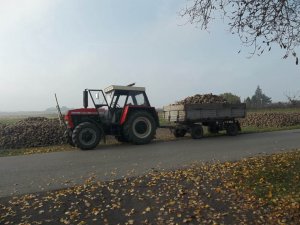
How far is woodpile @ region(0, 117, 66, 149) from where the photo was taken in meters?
16.8

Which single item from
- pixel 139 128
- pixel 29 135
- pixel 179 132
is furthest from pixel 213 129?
pixel 29 135

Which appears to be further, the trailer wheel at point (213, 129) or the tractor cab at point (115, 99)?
the trailer wheel at point (213, 129)

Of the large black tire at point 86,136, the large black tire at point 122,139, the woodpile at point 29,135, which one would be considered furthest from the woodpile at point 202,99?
the large black tire at point 86,136

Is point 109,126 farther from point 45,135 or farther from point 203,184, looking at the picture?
point 203,184

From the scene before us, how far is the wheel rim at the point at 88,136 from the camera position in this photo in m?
14.5

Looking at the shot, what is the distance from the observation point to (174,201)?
7.22 meters

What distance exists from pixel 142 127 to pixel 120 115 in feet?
3.32

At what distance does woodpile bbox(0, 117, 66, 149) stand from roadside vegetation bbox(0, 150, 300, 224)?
9.13 metres

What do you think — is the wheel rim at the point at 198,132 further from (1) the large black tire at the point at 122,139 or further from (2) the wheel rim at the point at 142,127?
(1) the large black tire at the point at 122,139

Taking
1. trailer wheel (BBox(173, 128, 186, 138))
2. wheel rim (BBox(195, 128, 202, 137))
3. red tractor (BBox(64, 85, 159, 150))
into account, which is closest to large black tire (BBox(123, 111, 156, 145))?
red tractor (BBox(64, 85, 159, 150))

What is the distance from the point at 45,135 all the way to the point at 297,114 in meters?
17.7

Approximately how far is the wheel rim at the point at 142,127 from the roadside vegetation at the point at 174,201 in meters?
7.00

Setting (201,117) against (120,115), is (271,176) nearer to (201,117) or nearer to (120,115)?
(120,115)

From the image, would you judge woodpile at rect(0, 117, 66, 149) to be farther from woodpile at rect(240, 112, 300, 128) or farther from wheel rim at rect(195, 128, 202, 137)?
woodpile at rect(240, 112, 300, 128)
